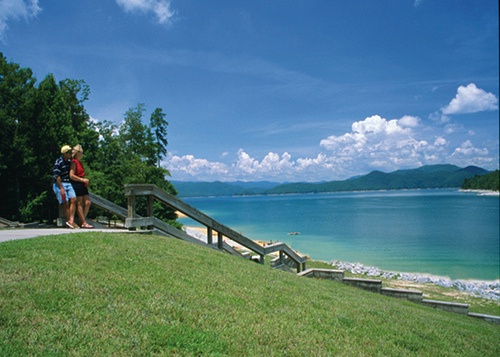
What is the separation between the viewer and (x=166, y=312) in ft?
14.3

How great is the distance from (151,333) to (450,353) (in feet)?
14.1

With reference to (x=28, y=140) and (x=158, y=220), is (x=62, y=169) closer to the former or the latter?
(x=158, y=220)

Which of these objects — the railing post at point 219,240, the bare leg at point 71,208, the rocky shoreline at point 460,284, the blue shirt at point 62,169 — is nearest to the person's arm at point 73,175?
the blue shirt at point 62,169

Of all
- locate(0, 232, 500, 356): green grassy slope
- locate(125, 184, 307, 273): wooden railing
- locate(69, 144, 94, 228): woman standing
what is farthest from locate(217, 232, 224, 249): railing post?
locate(69, 144, 94, 228): woman standing

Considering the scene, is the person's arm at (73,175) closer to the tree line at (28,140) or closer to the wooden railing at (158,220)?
the wooden railing at (158,220)

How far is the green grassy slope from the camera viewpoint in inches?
144

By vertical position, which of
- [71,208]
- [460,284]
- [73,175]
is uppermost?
[73,175]

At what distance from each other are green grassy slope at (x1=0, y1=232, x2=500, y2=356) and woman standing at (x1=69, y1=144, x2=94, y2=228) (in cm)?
200

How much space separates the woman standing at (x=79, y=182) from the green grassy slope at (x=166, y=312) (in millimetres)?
2003

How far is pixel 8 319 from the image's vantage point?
3.68 meters

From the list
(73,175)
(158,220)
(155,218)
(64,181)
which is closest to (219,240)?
(158,220)

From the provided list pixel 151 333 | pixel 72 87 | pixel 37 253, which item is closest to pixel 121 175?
pixel 72 87

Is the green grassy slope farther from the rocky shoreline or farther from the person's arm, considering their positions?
the rocky shoreline

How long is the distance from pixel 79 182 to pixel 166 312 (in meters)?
5.45
